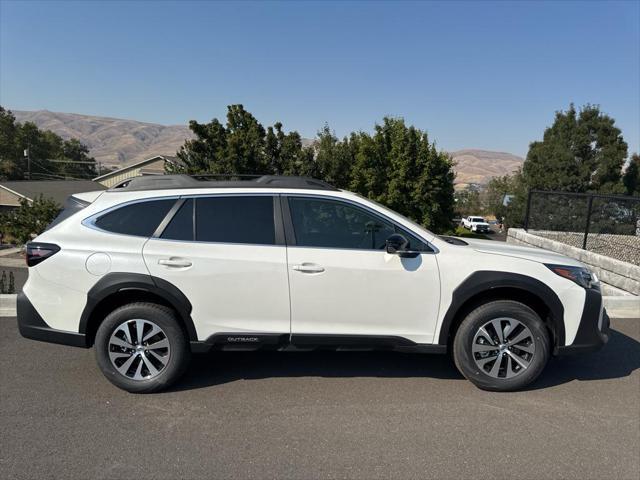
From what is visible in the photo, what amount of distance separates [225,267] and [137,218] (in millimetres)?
887

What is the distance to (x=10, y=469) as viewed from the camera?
257cm

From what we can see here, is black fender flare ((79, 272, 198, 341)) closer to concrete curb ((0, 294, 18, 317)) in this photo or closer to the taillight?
the taillight

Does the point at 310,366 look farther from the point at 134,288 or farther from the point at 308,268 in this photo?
the point at 134,288

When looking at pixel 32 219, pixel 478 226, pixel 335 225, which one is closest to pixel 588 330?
pixel 335 225

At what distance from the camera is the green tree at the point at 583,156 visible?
38.0 metres

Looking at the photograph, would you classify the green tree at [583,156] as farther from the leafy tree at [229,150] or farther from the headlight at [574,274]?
the headlight at [574,274]

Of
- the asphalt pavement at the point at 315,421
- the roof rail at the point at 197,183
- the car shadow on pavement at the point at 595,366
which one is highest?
the roof rail at the point at 197,183

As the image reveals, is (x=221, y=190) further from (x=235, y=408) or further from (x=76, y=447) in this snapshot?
(x=76, y=447)

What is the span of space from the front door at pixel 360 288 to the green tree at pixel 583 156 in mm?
40259

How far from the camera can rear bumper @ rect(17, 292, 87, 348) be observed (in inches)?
139

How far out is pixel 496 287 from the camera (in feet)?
11.7

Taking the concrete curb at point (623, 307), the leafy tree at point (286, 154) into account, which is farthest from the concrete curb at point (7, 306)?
the leafy tree at point (286, 154)

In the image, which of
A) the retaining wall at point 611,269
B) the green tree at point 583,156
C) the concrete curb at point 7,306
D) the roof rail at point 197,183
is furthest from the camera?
the green tree at point 583,156

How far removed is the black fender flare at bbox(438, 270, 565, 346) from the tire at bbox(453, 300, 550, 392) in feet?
0.40
